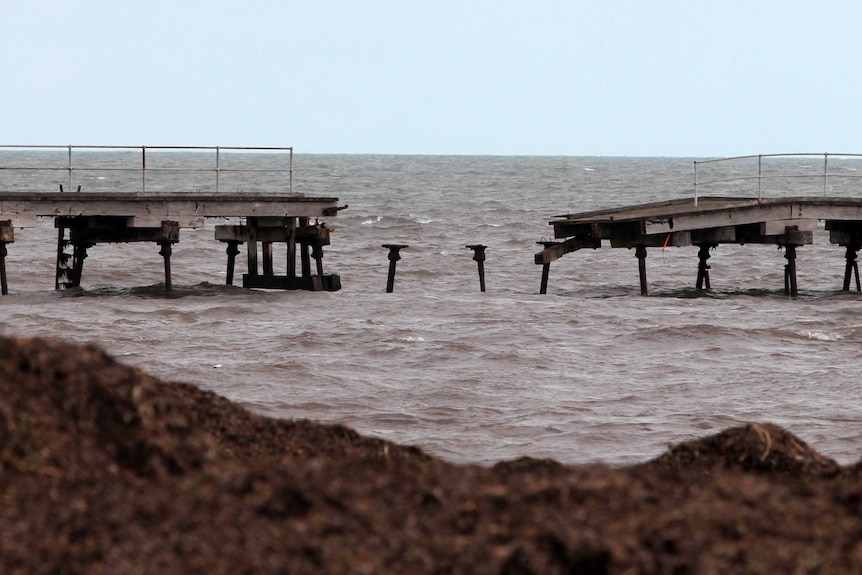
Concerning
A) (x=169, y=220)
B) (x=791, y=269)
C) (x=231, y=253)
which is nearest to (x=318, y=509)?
(x=169, y=220)

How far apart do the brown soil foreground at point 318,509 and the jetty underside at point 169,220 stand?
1751cm

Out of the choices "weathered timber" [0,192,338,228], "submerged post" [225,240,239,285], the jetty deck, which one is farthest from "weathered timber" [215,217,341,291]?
the jetty deck

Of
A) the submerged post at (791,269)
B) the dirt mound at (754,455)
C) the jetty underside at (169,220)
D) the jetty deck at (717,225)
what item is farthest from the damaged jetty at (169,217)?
the dirt mound at (754,455)

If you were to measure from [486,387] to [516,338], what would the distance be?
404 centimetres

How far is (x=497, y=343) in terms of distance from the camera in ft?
59.0

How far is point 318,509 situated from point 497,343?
13733mm

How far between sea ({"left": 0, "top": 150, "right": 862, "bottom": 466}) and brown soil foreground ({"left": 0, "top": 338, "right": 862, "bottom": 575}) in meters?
5.60

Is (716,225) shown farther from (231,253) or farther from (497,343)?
(231,253)

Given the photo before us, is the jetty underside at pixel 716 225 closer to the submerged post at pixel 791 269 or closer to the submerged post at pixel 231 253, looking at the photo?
the submerged post at pixel 791 269

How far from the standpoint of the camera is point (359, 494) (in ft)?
14.5

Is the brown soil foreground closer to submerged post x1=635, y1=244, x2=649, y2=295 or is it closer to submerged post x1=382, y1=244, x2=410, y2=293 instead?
submerged post x1=635, y1=244, x2=649, y2=295

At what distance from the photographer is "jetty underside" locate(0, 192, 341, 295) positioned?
874 inches

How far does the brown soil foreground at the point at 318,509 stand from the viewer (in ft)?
13.0

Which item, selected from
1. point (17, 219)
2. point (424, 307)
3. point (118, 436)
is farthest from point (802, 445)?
point (17, 219)
